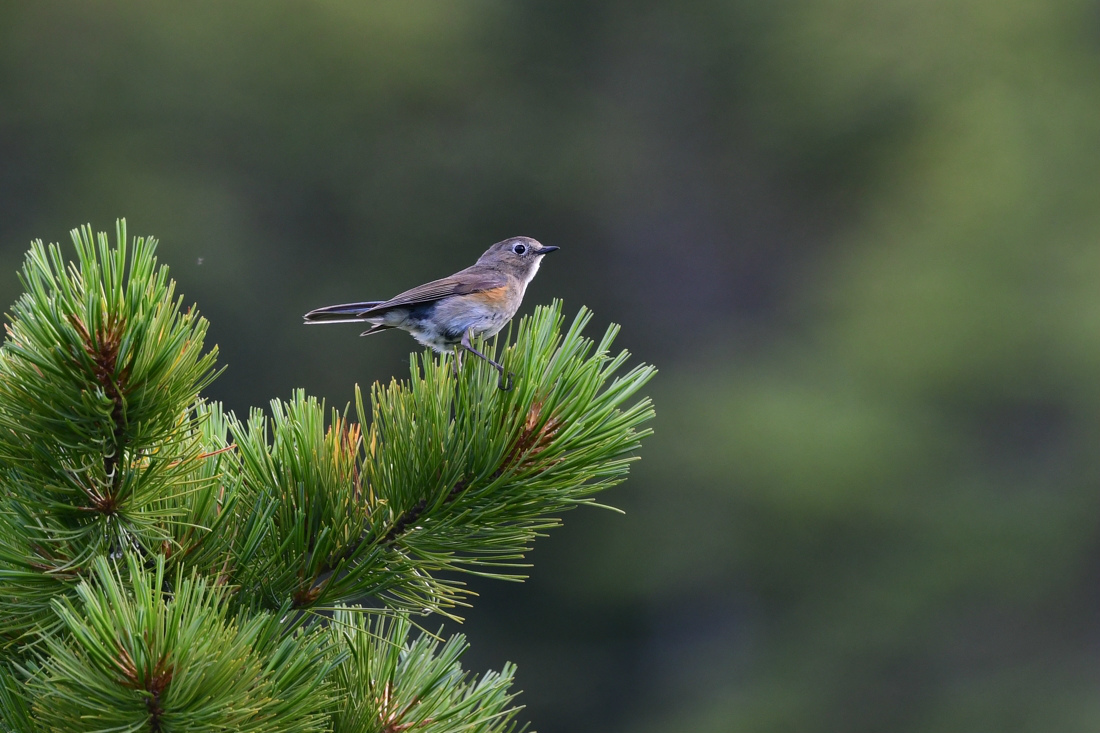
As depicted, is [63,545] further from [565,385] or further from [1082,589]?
[1082,589]

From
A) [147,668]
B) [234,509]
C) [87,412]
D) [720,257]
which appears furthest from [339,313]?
[720,257]

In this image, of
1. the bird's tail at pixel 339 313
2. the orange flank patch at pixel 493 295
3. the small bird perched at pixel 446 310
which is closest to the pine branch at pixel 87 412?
the bird's tail at pixel 339 313

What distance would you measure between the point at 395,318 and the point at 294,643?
2.29 m

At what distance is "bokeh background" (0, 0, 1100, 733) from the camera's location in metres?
14.4

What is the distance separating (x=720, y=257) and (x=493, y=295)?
50.7ft

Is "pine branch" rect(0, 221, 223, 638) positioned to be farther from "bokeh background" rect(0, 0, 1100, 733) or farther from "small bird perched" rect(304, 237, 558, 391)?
A: "bokeh background" rect(0, 0, 1100, 733)

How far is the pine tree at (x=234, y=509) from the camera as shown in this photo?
138cm

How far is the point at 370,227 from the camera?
18516 millimetres

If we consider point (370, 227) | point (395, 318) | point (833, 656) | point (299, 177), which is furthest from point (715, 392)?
point (395, 318)

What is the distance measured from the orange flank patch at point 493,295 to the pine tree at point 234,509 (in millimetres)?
1879

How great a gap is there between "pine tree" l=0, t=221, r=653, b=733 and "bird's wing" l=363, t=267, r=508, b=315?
5.49 feet

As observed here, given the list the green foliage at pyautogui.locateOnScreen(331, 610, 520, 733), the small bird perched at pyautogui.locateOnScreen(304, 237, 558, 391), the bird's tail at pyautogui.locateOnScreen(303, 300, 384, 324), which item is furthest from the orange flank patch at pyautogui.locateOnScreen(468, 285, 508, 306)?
the green foliage at pyautogui.locateOnScreen(331, 610, 520, 733)

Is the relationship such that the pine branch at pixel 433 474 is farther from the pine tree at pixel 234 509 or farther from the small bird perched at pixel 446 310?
the small bird perched at pixel 446 310

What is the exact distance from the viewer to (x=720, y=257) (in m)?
18.9
